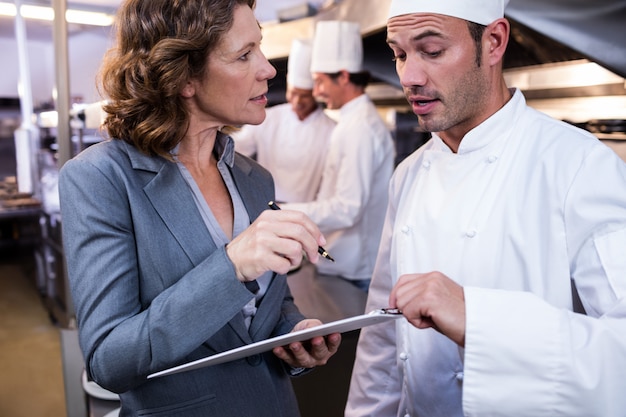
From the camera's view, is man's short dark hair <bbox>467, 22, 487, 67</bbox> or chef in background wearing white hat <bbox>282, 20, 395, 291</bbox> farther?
chef in background wearing white hat <bbox>282, 20, 395, 291</bbox>

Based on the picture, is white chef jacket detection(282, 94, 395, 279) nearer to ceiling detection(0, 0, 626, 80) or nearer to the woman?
ceiling detection(0, 0, 626, 80)

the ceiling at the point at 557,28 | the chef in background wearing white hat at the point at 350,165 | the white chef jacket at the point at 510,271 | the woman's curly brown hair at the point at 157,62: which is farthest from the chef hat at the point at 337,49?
the woman's curly brown hair at the point at 157,62

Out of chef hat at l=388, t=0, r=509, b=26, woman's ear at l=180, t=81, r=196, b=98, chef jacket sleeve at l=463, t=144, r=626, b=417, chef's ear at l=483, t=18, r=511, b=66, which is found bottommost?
chef jacket sleeve at l=463, t=144, r=626, b=417

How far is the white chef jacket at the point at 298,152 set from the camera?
3090 mm

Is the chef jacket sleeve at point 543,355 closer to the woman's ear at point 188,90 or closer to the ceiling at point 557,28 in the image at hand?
the woman's ear at point 188,90

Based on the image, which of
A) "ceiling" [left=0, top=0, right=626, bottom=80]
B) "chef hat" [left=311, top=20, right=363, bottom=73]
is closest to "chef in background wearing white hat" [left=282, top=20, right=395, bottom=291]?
"chef hat" [left=311, top=20, right=363, bottom=73]

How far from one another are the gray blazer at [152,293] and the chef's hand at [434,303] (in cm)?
26

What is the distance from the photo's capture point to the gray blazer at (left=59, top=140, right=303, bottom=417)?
792 millimetres

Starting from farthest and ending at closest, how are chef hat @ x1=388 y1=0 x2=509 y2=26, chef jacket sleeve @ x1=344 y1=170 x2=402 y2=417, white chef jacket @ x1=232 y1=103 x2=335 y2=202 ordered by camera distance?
white chef jacket @ x1=232 y1=103 x2=335 y2=202
chef jacket sleeve @ x1=344 y1=170 x2=402 y2=417
chef hat @ x1=388 y1=0 x2=509 y2=26

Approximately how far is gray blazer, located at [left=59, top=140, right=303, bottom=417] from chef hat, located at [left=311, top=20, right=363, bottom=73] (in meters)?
1.94

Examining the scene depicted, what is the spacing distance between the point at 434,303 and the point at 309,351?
1.11 feet

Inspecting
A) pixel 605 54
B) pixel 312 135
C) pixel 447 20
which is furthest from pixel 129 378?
pixel 312 135

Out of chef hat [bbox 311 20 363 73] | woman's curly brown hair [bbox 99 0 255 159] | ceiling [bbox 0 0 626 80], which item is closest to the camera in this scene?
woman's curly brown hair [bbox 99 0 255 159]

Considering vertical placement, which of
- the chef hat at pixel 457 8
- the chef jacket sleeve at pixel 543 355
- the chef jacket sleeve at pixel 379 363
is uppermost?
the chef hat at pixel 457 8
